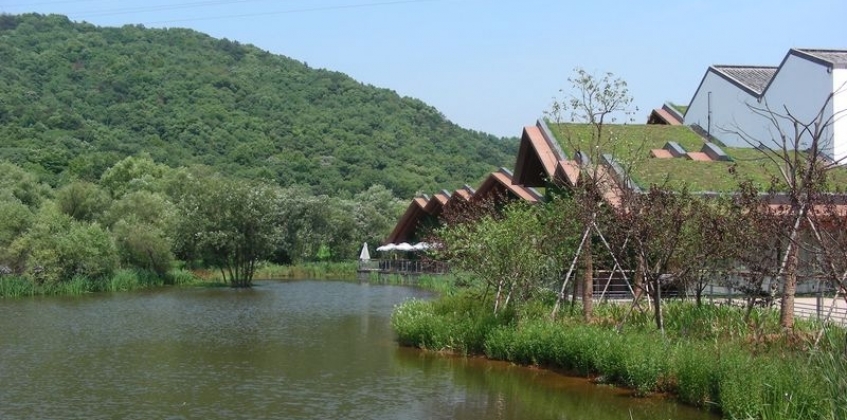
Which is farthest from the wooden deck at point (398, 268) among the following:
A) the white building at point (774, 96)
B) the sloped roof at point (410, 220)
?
the white building at point (774, 96)

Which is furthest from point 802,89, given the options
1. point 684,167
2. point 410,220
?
point 410,220

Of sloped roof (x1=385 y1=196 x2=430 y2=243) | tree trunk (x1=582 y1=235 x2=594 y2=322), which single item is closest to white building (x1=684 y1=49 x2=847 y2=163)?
tree trunk (x1=582 y1=235 x2=594 y2=322)

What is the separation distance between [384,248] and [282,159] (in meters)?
37.7

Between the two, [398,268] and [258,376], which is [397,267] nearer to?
[398,268]

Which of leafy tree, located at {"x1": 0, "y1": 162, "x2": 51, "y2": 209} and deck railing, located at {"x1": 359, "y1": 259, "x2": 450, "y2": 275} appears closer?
deck railing, located at {"x1": 359, "y1": 259, "x2": 450, "y2": 275}

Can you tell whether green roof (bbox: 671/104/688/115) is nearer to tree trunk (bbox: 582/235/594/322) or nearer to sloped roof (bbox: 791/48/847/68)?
→ sloped roof (bbox: 791/48/847/68)

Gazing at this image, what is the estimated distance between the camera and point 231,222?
1939 inches

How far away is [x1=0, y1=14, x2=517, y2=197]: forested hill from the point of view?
3285 inches

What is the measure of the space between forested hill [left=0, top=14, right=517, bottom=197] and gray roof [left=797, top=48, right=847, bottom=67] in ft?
181

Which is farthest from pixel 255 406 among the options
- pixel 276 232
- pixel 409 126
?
pixel 409 126

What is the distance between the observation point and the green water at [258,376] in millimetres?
14703

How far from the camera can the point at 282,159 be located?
91125 mm

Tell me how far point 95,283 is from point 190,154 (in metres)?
43.4

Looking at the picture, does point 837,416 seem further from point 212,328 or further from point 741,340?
point 212,328
